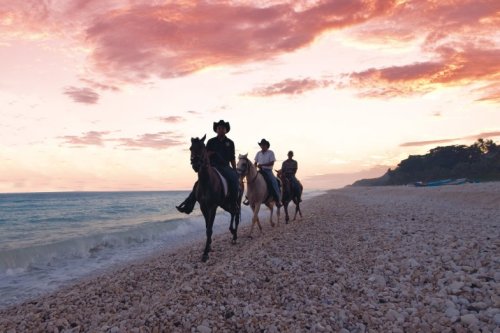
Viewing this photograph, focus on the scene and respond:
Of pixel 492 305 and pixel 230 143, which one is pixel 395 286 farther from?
pixel 230 143

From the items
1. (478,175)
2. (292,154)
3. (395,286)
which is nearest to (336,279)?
(395,286)

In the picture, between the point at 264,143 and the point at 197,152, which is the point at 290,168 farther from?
the point at 197,152

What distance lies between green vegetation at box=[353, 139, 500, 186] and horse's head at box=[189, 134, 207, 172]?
231 ft

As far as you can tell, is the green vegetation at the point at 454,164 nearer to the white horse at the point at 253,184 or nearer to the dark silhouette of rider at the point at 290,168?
the dark silhouette of rider at the point at 290,168

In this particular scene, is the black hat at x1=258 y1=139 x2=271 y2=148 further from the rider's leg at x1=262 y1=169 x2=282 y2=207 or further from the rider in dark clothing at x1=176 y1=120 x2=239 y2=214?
the rider in dark clothing at x1=176 y1=120 x2=239 y2=214

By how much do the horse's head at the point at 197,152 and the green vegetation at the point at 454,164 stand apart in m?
70.3

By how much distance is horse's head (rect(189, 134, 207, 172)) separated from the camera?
9.05m

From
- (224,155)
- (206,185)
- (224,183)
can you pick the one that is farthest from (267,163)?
(206,185)

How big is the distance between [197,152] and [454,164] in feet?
316

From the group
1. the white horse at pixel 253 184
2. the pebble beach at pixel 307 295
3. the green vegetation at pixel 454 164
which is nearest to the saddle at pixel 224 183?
the pebble beach at pixel 307 295

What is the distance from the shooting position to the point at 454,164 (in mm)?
88812

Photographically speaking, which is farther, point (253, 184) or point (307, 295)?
point (253, 184)

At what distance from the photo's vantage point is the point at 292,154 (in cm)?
1808

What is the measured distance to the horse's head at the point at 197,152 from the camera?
9055 mm
